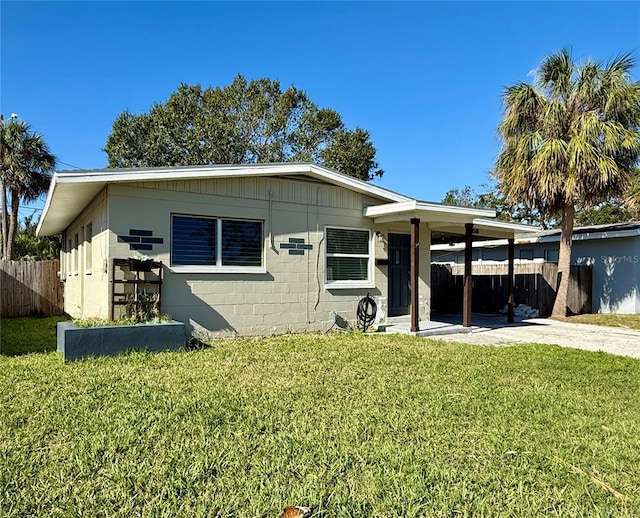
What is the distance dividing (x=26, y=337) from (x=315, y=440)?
26.3 ft

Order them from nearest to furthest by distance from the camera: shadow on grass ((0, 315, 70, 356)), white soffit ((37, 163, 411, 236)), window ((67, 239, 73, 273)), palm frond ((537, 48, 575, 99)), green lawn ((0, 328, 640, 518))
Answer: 1. green lawn ((0, 328, 640, 518))
2. white soffit ((37, 163, 411, 236))
3. shadow on grass ((0, 315, 70, 356))
4. palm frond ((537, 48, 575, 99))
5. window ((67, 239, 73, 273))

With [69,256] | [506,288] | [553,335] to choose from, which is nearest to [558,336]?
[553,335]

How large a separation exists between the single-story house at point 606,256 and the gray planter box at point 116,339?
13283 millimetres

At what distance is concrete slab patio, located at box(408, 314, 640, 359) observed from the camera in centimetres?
874

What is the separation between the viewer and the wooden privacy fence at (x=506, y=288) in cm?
1517

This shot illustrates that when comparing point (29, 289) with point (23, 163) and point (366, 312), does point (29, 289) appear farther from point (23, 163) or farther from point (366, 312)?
point (366, 312)

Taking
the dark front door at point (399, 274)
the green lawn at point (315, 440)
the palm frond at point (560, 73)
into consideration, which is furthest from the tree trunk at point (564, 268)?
the green lawn at point (315, 440)

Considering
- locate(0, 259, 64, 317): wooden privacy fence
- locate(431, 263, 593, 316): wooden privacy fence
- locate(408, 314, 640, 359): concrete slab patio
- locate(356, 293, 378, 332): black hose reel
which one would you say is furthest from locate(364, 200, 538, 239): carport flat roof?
locate(0, 259, 64, 317): wooden privacy fence

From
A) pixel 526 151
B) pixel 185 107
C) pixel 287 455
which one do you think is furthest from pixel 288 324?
pixel 185 107

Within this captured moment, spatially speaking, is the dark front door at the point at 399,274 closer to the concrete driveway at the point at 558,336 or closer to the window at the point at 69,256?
the concrete driveway at the point at 558,336

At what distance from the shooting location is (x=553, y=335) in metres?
10.2

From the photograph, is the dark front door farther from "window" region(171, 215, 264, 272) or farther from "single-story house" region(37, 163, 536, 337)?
"window" region(171, 215, 264, 272)

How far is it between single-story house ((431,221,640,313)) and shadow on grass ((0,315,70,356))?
14.4m

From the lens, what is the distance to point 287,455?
3.21m
